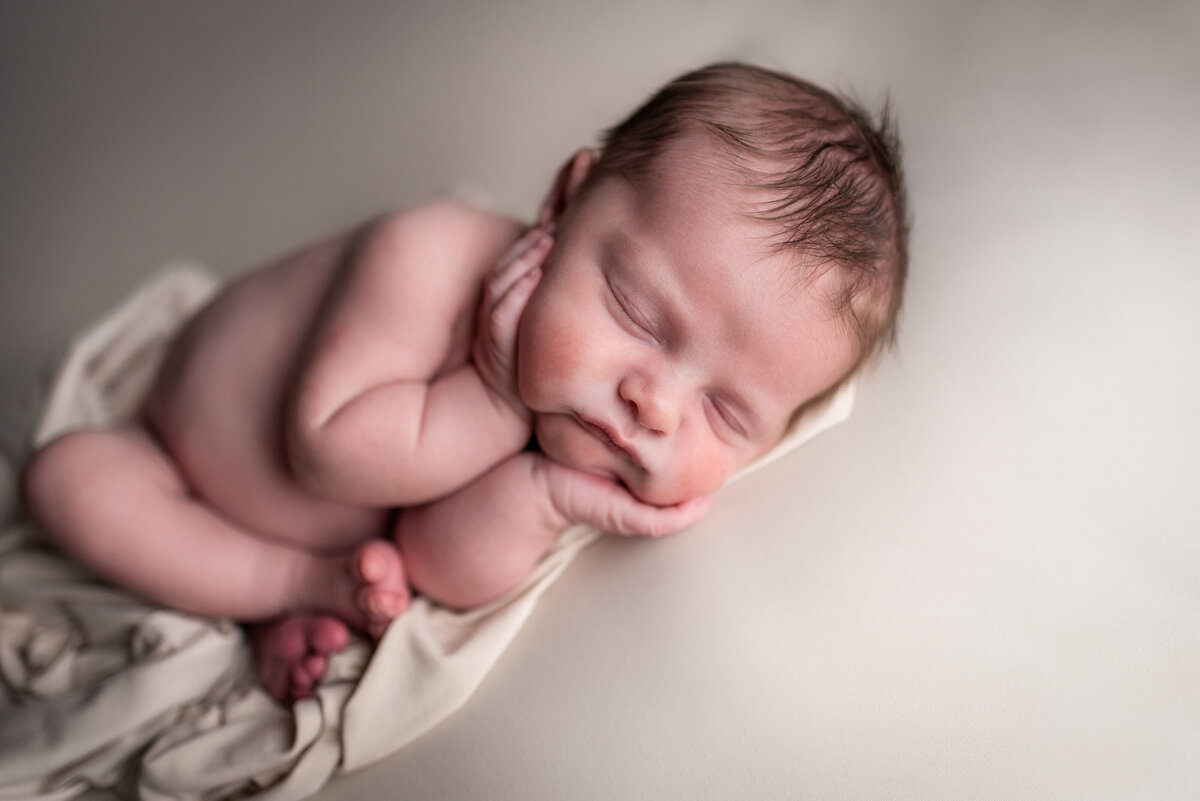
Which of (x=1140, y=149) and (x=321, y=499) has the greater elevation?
(x=1140, y=149)

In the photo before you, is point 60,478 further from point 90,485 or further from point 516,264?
point 516,264

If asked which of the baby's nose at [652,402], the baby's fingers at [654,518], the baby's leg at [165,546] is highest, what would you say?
the baby's nose at [652,402]

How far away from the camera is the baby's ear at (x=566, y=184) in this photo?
117 cm

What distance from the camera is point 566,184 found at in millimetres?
1185

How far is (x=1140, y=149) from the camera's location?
1275 millimetres

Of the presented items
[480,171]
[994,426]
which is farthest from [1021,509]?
[480,171]

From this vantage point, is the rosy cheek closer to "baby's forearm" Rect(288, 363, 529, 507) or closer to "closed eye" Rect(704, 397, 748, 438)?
"closed eye" Rect(704, 397, 748, 438)

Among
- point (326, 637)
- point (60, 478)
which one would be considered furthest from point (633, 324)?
point (60, 478)

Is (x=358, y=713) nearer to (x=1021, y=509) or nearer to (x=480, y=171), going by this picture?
(x=1021, y=509)

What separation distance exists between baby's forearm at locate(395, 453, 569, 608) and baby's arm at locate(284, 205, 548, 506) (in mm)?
31

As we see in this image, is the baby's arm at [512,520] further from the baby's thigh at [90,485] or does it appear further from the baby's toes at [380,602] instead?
the baby's thigh at [90,485]

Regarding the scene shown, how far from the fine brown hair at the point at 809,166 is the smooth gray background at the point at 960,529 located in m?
0.16

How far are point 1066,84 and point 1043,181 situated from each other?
0.22 meters

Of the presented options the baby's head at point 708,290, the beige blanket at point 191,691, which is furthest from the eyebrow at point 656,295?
the beige blanket at point 191,691
